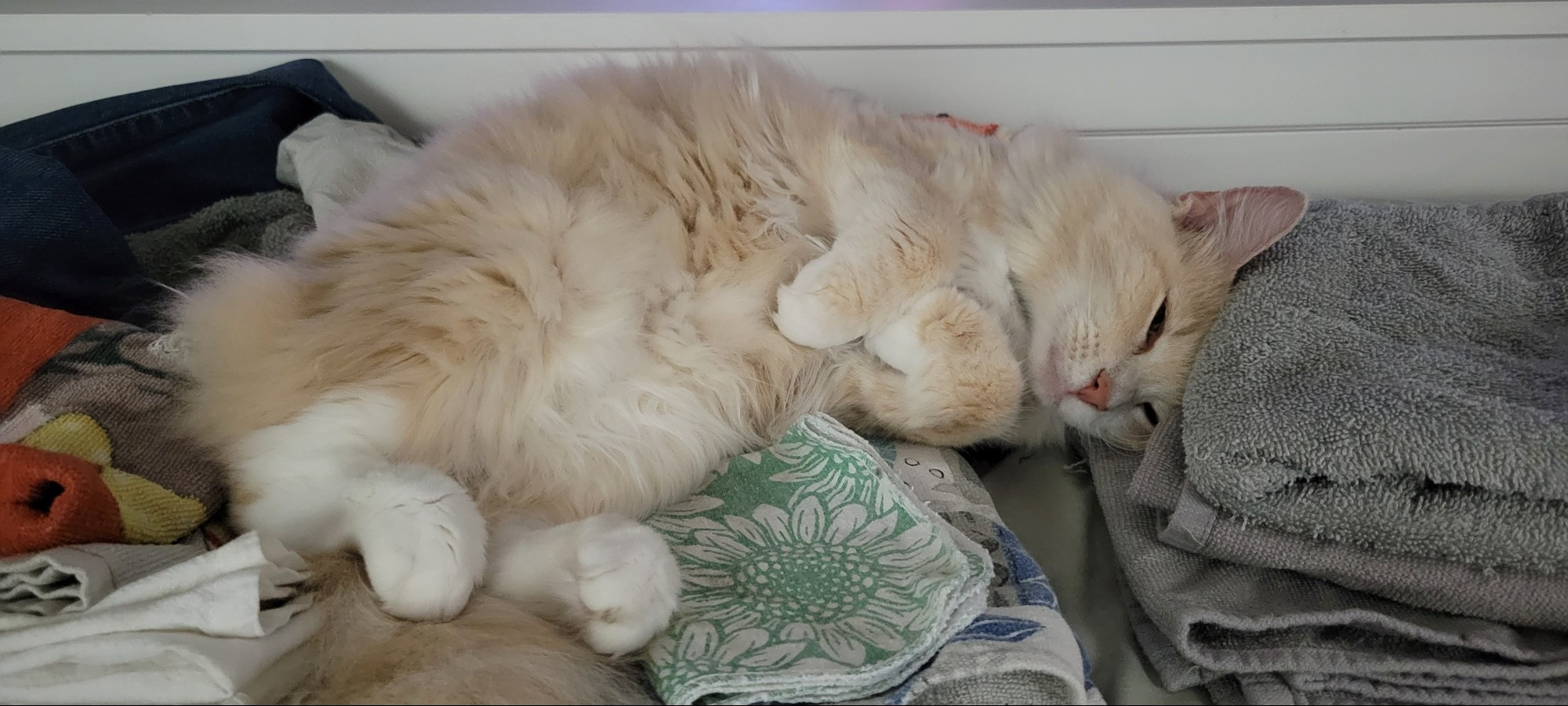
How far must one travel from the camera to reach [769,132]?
145 cm

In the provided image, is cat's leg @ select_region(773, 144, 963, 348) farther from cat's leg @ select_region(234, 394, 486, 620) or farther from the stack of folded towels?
cat's leg @ select_region(234, 394, 486, 620)

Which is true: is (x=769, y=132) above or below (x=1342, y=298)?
above

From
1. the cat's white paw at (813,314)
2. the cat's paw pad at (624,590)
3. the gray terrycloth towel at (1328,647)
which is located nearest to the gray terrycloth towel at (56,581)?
the cat's paw pad at (624,590)

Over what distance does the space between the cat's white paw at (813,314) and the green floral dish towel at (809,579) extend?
0.12 m

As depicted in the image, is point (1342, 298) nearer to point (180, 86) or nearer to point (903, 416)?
point (903, 416)

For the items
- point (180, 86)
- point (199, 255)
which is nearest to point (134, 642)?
point (199, 255)

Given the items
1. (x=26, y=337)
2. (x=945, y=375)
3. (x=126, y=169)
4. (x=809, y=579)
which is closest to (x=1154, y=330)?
(x=945, y=375)

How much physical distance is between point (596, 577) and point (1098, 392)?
0.86 metres

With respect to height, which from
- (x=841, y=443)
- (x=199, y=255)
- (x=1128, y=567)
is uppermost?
(x=199, y=255)

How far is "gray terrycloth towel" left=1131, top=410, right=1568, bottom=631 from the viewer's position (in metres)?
1.03

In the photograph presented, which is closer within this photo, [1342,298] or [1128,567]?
[1128,567]

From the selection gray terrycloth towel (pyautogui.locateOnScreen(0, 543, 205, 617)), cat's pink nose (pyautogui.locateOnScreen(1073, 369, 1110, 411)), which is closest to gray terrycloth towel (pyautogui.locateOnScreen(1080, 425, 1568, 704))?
cat's pink nose (pyautogui.locateOnScreen(1073, 369, 1110, 411))

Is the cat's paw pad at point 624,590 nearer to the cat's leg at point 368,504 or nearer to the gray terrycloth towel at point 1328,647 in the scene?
the cat's leg at point 368,504

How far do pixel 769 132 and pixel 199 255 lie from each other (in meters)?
1.07
